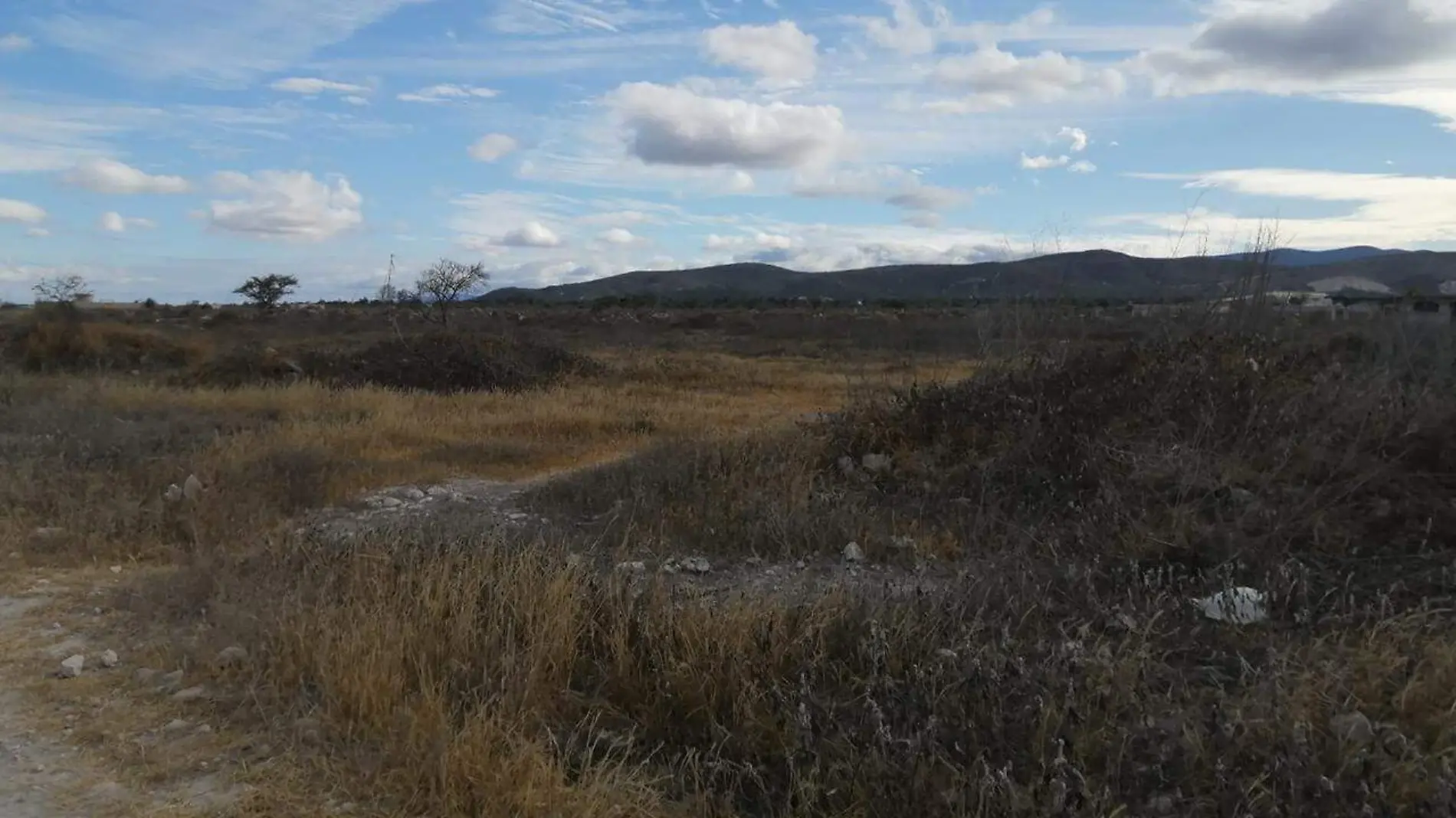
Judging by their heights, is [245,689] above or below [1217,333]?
below

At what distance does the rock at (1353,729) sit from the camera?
9.69 ft

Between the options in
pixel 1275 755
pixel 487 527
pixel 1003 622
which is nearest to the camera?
pixel 1275 755

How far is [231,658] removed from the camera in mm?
4043

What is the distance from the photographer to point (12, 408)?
10727 mm

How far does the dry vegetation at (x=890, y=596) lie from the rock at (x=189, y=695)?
4.6 inches

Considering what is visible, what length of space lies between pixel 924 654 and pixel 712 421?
27.3 ft

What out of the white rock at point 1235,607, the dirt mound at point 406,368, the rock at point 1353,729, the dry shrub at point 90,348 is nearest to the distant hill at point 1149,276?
the white rock at point 1235,607

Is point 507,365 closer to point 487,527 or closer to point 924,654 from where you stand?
point 487,527

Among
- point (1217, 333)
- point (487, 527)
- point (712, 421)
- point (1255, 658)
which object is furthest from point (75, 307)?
point (1255, 658)

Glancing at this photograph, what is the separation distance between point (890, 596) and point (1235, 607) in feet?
4.57

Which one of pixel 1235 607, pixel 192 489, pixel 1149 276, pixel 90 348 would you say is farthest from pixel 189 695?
pixel 90 348

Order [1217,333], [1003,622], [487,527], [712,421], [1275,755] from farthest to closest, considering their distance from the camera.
→ [712,421], [1217,333], [487,527], [1003,622], [1275,755]

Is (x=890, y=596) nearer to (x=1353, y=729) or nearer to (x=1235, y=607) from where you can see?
(x=1235, y=607)

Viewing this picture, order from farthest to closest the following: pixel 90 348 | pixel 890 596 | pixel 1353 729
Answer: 1. pixel 90 348
2. pixel 890 596
3. pixel 1353 729
